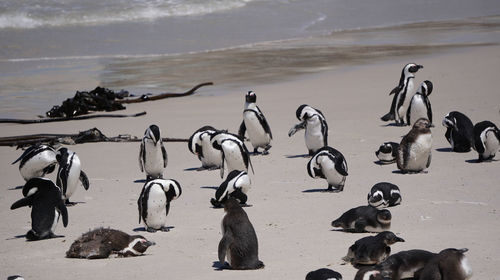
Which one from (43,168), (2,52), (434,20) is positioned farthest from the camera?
(434,20)

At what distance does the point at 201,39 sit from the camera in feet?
85.4

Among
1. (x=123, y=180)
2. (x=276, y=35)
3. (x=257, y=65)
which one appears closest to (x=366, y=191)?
(x=123, y=180)

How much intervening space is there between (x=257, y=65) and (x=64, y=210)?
1292cm

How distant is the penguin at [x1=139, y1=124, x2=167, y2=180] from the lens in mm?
9570

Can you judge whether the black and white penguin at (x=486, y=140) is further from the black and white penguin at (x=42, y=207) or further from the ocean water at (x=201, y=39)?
the ocean water at (x=201, y=39)

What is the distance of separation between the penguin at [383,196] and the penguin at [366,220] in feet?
2.22

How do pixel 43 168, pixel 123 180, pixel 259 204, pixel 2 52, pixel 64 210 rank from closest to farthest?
1. pixel 64 210
2. pixel 259 204
3. pixel 43 168
4. pixel 123 180
5. pixel 2 52

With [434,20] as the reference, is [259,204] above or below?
below

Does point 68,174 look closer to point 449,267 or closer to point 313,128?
point 313,128

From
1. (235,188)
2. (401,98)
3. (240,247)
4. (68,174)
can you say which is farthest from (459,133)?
(240,247)

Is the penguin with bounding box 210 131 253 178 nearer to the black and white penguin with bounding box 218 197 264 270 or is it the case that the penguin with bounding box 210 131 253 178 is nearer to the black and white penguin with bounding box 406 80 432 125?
the black and white penguin with bounding box 218 197 264 270

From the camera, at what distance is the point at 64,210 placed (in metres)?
7.06

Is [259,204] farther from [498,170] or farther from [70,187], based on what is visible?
[498,170]

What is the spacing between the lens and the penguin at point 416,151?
9.05 metres
